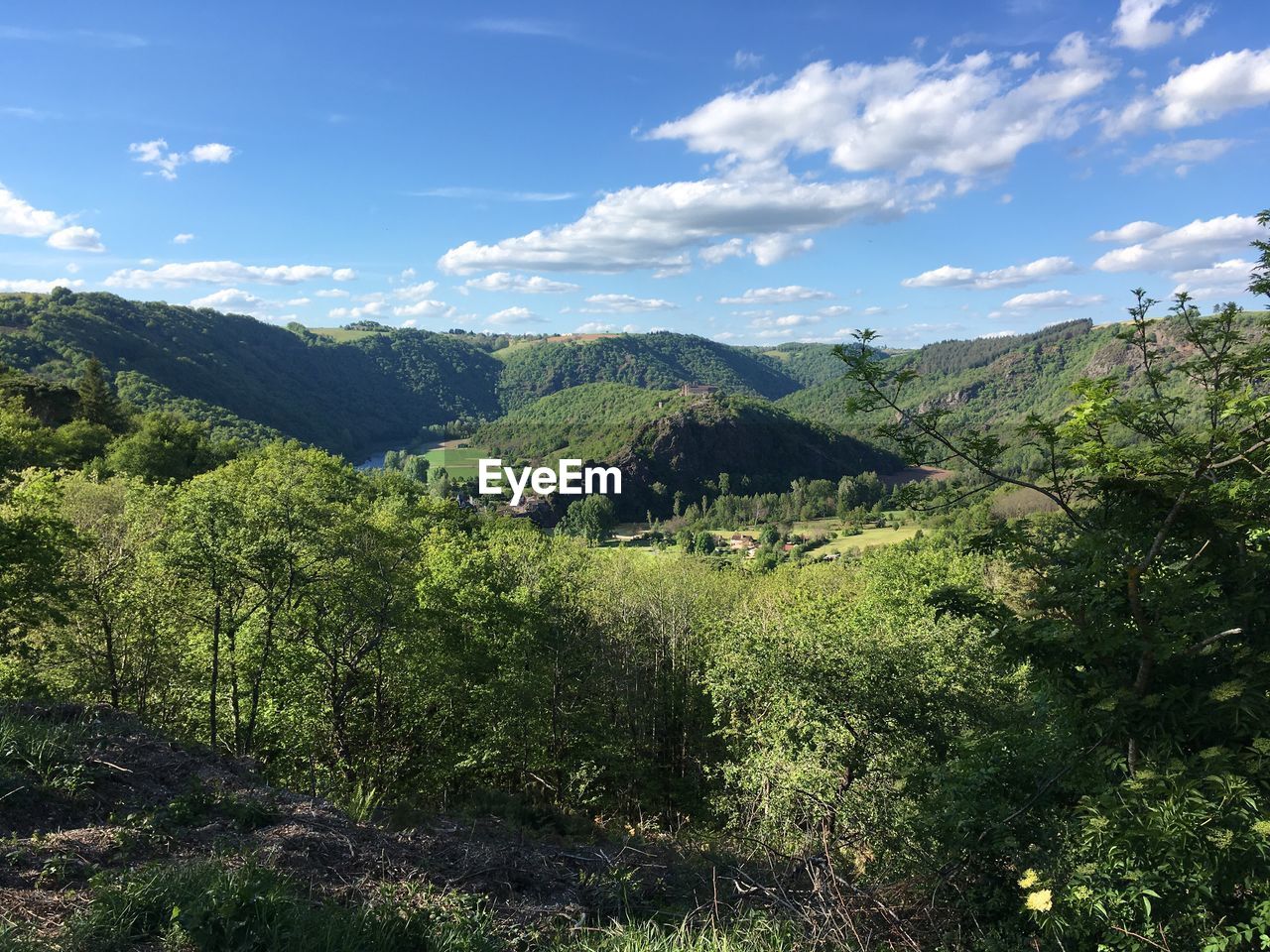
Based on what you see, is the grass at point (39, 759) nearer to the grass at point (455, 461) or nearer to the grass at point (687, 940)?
the grass at point (687, 940)

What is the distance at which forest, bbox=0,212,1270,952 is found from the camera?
15.6 feet

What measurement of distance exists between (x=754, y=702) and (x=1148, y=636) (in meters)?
11.3

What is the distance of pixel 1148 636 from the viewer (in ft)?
16.7

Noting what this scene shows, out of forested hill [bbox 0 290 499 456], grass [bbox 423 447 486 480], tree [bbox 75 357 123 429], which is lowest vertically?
grass [bbox 423 447 486 480]

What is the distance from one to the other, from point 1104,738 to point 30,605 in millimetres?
18415

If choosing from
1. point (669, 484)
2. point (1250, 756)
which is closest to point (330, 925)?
point (1250, 756)

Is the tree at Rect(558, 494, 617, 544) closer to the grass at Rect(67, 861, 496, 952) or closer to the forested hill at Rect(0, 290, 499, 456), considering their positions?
the forested hill at Rect(0, 290, 499, 456)

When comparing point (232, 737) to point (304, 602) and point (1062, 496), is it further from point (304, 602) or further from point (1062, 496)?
point (1062, 496)

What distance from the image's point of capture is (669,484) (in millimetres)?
189500

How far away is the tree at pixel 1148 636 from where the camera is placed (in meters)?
4.52

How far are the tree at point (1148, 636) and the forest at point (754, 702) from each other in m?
0.03

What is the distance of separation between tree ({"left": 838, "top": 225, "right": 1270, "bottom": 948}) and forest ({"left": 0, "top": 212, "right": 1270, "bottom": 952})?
0.03m

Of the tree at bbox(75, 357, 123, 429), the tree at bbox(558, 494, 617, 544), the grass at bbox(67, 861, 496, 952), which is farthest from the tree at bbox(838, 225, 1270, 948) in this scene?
the tree at bbox(558, 494, 617, 544)

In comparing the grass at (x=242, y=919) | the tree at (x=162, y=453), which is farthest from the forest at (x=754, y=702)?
the tree at (x=162, y=453)
